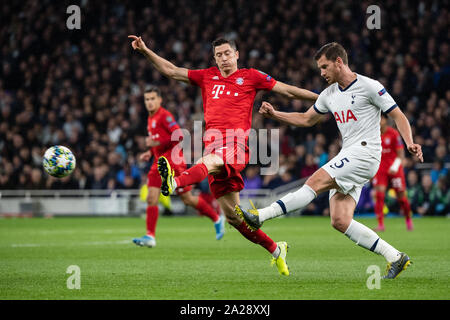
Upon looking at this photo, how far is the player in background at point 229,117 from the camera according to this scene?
7352 millimetres

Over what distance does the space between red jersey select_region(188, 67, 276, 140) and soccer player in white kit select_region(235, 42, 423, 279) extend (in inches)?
40.1

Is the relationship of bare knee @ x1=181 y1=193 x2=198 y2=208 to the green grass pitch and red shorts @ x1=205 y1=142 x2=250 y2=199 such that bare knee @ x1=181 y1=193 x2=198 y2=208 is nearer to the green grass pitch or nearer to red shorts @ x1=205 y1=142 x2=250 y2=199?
the green grass pitch

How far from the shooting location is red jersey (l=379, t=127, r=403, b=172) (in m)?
14.6

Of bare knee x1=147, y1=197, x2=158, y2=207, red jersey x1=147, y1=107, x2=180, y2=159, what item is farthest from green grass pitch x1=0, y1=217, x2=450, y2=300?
red jersey x1=147, y1=107, x2=180, y2=159

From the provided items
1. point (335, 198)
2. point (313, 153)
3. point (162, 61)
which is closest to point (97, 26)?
point (313, 153)

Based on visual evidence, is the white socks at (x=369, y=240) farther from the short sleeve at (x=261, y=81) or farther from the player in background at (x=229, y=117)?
the short sleeve at (x=261, y=81)

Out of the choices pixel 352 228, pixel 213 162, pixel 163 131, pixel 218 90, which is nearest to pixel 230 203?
pixel 213 162

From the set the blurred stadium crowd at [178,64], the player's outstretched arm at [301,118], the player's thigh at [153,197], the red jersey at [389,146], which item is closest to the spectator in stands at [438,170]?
the blurred stadium crowd at [178,64]

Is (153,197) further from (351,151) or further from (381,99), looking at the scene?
(381,99)

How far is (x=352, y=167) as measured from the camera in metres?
6.82

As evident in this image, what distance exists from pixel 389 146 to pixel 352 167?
322 inches

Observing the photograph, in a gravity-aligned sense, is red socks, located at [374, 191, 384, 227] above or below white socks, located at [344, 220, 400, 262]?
below

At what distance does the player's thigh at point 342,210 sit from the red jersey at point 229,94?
133 centimetres

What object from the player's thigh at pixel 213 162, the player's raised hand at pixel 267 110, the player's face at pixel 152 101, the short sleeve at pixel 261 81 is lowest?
the player's thigh at pixel 213 162
